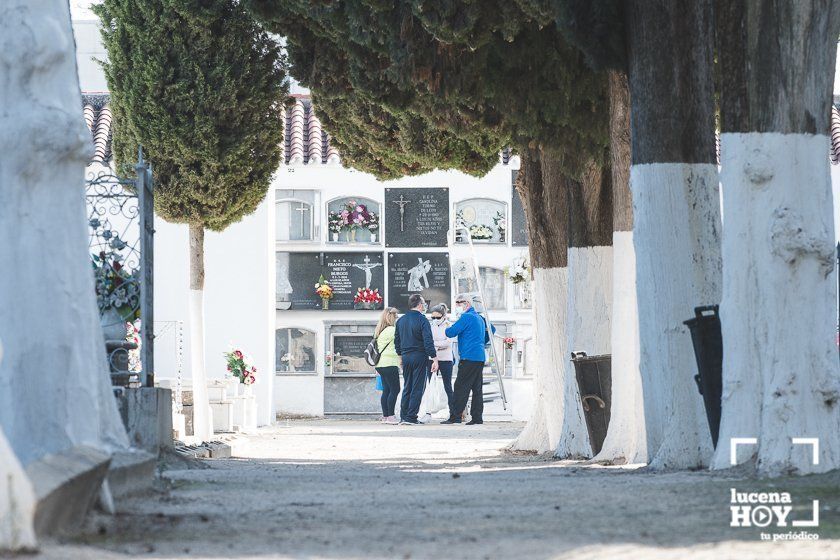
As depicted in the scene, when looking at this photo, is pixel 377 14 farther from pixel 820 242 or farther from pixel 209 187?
pixel 209 187

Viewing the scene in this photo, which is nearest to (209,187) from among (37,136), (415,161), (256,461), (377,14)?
(415,161)

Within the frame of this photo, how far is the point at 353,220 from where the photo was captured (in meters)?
30.3

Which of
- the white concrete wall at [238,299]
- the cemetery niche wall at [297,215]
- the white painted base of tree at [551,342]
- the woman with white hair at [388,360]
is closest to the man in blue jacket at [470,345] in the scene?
the woman with white hair at [388,360]

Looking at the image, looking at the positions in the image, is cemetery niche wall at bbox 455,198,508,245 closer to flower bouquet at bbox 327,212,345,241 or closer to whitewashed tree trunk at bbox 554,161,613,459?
flower bouquet at bbox 327,212,345,241

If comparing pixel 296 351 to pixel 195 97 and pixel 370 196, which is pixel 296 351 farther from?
pixel 195 97

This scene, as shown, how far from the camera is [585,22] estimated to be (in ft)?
33.8

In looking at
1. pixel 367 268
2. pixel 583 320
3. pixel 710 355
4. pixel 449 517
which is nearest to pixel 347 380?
pixel 367 268

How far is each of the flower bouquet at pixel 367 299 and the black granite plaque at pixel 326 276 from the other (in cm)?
8

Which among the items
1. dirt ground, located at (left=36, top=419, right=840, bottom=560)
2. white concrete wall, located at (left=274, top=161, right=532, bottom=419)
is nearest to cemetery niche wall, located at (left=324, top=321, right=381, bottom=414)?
white concrete wall, located at (left=274, top=161, right=532, bottom=419)

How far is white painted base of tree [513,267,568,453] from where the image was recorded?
15219mm

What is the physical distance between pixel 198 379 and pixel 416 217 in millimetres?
12957

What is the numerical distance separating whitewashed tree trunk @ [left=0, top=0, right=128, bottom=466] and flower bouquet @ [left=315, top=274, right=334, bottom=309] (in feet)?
75.7

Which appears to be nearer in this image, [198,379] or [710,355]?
[710,355]

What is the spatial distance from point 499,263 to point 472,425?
6.42 meters
